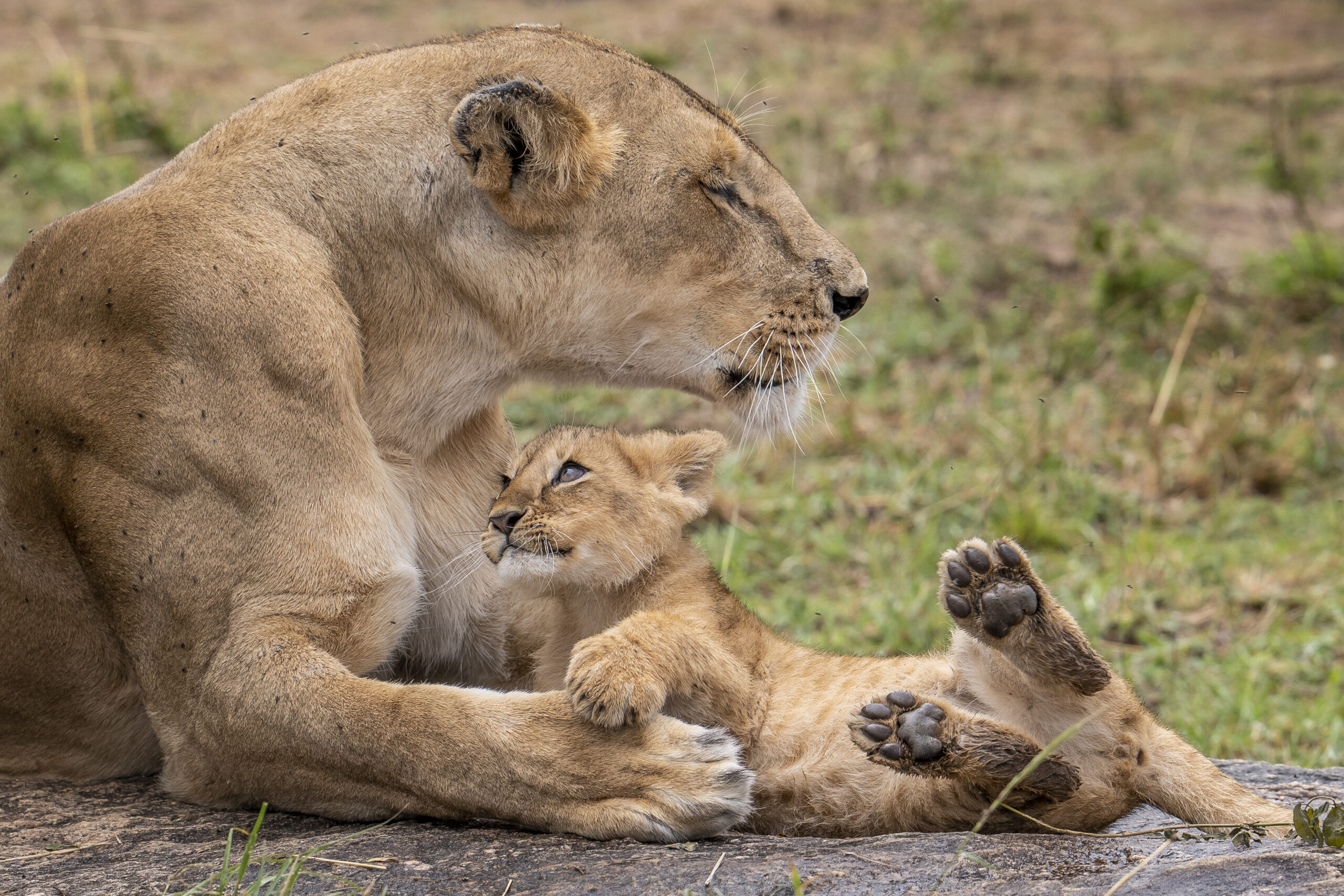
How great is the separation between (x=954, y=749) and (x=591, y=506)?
104 centimetres

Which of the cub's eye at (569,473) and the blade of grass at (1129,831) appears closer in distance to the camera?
the blade of grass at (1129,831)

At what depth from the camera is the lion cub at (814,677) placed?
9.64 feet

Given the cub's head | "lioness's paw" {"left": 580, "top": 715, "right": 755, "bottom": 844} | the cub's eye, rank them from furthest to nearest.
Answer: the cub's eye
the cub's head
"lioness's paw" {"left": 580, "top": 715, "right": 755, "bottom": 844}

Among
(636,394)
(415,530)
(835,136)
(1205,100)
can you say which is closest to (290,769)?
(415,530)

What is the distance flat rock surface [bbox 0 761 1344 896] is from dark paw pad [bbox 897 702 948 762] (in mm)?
173

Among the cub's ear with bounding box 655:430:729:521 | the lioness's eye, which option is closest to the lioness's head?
the lioness's eye

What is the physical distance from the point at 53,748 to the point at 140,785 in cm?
24

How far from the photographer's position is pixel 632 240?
3402 mm

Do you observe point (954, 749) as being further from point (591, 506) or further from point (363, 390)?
point (363, 390)

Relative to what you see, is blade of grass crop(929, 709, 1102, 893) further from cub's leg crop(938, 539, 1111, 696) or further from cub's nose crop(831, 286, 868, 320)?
cub's nose crop(831, 286, 868, 320)

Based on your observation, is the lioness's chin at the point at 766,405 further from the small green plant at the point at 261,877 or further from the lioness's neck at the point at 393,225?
the small green plant at the point at 261,877

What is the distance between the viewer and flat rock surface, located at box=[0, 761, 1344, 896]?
8.47 ft

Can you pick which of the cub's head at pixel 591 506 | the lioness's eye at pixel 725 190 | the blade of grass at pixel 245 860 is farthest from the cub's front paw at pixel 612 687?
the lioness's eye at pixel 725 190

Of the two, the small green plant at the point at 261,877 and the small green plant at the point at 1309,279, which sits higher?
the small green plant at the point at 1309,279
